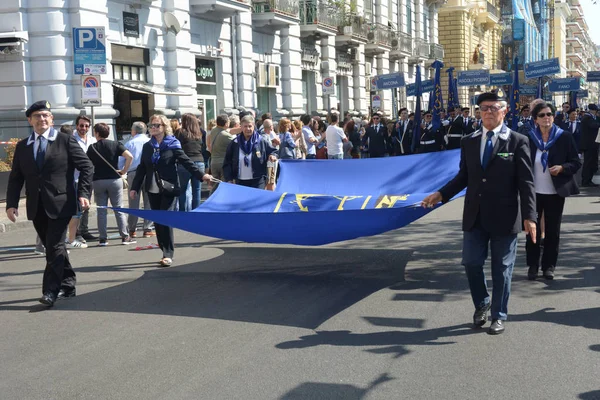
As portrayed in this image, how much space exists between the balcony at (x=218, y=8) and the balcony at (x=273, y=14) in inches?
62.9

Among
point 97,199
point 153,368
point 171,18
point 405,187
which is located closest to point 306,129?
point 171,18

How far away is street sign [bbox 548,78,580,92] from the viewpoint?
121 ft

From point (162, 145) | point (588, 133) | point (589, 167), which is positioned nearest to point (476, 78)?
point (588, 133)

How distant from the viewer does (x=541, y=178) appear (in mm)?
8844

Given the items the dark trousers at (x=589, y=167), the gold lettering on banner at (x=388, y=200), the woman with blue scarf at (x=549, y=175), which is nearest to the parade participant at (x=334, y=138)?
the dark trousers at (x=589, y=167)

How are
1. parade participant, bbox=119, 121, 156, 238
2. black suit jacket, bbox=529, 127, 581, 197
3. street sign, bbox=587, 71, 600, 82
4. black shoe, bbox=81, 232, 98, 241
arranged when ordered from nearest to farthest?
black suit jacket, bbox=529, 127, 581, 197 → parade participant, bbox=119, 121, 156, 238 → black shoe, bbox=81, 232, 98, 241 → street sign, bbox=587, 71, 600, 82

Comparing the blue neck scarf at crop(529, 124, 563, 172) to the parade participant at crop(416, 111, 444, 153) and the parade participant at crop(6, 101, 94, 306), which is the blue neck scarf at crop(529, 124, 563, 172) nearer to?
the parade participant at crop(6, 101, 94, 306)

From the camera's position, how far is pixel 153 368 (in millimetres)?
5988

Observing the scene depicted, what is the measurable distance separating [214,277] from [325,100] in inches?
1145

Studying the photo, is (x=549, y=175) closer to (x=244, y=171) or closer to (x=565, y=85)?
(x=244, y=171)

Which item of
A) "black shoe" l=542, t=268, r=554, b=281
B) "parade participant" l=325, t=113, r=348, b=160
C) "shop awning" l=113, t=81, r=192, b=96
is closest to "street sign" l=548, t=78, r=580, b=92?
"shop awning" l=113, t=81, r=192, b=96

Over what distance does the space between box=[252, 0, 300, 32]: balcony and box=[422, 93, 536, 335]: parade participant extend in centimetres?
2525

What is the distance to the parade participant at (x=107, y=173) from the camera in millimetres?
12289

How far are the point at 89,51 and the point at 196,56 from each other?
10770mm
